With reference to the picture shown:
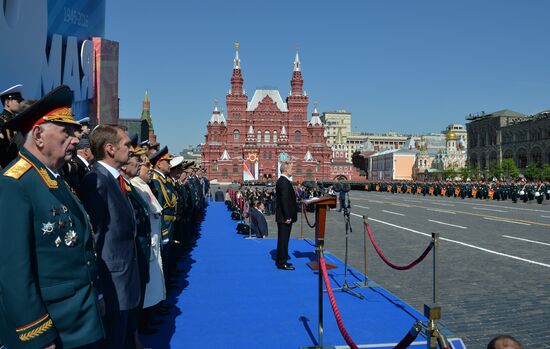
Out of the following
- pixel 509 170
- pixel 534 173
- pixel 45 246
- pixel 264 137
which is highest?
pixel 264 137

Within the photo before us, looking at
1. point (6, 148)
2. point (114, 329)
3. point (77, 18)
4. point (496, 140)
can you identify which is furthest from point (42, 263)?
point (496, 140)

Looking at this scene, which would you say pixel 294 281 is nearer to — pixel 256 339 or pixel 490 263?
pixel 256 339

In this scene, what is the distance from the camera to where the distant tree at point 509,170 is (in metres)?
64.9

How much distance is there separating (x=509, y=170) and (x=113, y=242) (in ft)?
243

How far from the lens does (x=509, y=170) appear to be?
6594 cm

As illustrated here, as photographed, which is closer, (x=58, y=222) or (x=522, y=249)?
(x=58, y=222)

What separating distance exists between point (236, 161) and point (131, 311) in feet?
264

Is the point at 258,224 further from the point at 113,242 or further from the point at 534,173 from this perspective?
the point at 534,173

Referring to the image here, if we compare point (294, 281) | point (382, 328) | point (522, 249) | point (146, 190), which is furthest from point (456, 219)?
point (146, 190)

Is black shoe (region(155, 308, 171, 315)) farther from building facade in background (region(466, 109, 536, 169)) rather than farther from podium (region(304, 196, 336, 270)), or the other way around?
building facade in background (region(466, 109, 536, 169))

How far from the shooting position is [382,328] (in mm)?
4969

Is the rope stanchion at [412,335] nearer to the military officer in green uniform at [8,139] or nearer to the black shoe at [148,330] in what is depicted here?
the black shoe at [148,330]

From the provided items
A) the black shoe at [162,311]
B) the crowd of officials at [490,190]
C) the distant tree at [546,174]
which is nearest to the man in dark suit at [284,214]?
the black shoe at [162,311]

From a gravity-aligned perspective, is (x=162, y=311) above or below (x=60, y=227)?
below
